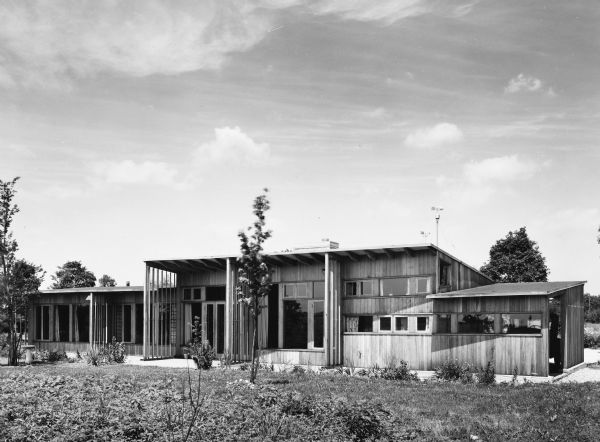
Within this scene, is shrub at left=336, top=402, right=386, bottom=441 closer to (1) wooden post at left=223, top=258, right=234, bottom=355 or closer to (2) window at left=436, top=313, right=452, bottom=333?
(2) window at left=436, top=313, right=452, bottom=333

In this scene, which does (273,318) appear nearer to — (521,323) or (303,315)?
(303,315)

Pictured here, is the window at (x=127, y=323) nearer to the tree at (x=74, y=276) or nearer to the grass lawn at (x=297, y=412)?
the grass lawn at (x=297, y=412)

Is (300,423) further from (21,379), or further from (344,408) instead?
(21,379)

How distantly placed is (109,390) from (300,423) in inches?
219

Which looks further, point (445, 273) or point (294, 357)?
point (294, 357)

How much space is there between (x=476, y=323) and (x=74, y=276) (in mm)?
57017

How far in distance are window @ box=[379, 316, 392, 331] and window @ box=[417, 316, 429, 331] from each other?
1102 millimetres

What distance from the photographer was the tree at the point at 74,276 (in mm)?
67625

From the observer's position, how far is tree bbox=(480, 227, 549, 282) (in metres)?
56.2

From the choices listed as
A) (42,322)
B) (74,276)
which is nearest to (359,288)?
(42,322)

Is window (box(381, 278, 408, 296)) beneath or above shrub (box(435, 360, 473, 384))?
above

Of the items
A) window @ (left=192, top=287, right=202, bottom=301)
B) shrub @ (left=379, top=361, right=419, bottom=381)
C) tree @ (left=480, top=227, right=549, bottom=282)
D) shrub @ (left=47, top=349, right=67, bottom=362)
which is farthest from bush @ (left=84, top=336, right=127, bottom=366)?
tree @ (left=480, top=227, right=549, bottom=282)

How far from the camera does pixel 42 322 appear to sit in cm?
3353

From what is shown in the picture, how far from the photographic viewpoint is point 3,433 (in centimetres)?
1043
